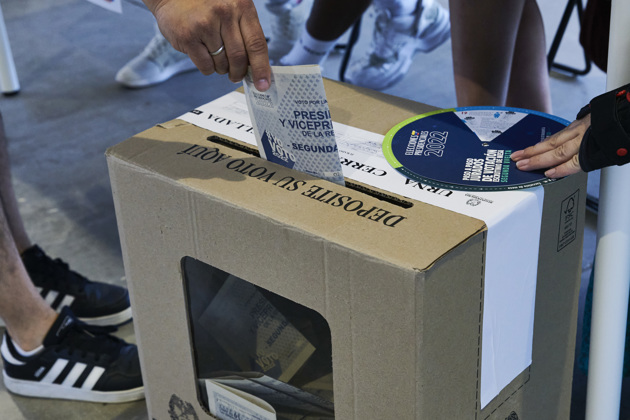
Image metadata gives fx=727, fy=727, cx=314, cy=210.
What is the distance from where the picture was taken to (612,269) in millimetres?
848

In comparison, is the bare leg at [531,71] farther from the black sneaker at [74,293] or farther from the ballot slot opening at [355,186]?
the black sneaker at [74,293]

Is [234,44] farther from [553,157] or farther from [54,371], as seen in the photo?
[54,371]

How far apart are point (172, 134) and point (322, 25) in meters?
1.00

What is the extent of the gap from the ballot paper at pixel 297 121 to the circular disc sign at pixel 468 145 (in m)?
0.09

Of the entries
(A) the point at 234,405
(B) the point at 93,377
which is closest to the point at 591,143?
(A) the point at 234,405

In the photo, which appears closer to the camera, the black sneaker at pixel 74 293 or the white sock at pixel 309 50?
the black sneaker at pixel 74 293

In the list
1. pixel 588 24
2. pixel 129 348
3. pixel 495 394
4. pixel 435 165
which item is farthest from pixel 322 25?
pixel 495 394

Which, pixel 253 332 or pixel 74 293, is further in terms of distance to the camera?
pixel 74 293

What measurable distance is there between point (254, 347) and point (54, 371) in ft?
1.99

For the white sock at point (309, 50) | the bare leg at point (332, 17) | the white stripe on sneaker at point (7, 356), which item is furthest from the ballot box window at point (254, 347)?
the white sock at point (309, 50)

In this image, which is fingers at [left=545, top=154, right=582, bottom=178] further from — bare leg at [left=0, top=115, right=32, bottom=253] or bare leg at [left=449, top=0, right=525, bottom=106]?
bare leg at [left=0, top=115, right=32, bottom=253]

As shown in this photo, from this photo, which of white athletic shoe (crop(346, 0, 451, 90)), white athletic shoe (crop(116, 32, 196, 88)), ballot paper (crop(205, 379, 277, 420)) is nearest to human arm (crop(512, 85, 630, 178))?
ballot paper (crop(205, 379, 277, 420))

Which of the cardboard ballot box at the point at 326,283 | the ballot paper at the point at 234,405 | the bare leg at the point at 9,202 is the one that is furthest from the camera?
the bare leg at the point at 9,202

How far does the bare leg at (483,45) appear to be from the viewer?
1.20 meters
